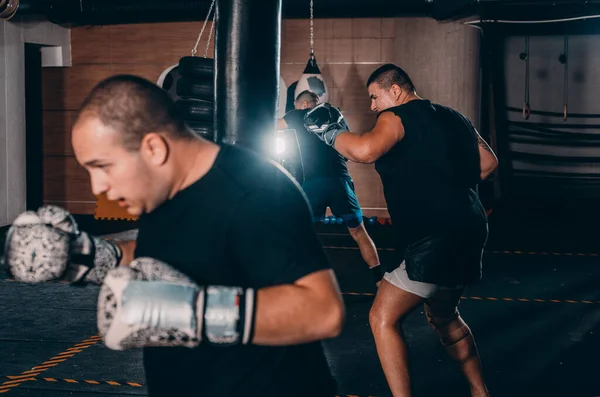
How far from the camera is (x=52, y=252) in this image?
160cm

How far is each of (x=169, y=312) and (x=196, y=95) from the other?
4.80 meters

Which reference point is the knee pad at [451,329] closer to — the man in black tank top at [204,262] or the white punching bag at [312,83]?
the man in black tank top at [204,262]

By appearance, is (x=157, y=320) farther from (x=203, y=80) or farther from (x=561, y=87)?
(x=561, y=87)

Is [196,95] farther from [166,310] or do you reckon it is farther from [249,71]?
[166,310]

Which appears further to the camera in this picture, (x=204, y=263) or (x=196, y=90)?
(x=196, y=90)

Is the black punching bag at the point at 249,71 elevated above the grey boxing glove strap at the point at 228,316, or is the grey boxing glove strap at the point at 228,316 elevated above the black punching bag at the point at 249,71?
the black punching bag at the point at 249,71

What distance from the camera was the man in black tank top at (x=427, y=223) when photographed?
10.3 ft

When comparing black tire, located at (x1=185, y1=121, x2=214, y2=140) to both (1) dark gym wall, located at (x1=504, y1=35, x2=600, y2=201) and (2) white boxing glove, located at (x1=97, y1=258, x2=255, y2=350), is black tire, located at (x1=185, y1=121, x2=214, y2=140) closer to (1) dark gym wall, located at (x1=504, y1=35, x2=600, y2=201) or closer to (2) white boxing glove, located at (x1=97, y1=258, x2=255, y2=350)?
(2) white boxing glove, located at (x1=97, y1=258, x2=255, y2=350)

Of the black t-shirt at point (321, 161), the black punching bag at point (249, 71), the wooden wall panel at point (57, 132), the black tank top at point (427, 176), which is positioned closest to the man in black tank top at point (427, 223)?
the black tank top at point (427, 176)

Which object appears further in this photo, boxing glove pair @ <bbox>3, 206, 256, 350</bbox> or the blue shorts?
the blue shorts

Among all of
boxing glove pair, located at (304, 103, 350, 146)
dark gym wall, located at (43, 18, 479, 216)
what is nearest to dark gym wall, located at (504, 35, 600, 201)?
dark gym wall, located at (43, 18, 479, 216)

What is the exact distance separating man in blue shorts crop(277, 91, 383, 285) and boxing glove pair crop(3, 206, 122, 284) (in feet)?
14.0

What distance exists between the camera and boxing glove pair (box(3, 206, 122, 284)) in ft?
5.25

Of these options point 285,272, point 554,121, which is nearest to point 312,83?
point 554,121
